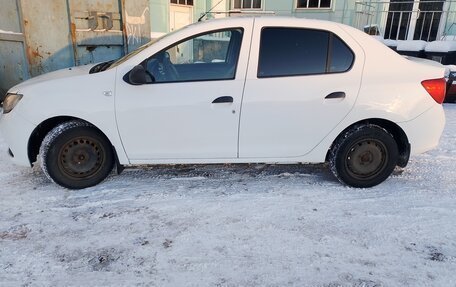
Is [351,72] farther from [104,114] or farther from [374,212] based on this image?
[104,114]

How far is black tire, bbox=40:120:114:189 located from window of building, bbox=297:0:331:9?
9.72 m

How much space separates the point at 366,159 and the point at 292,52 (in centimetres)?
129

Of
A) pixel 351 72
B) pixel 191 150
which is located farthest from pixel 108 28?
pixel 351 72

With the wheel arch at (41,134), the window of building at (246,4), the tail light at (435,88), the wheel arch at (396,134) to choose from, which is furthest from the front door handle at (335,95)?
the window of building at (246,4)

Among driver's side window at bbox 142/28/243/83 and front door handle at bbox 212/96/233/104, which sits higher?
driver's side window at bbox 142/28/243/83

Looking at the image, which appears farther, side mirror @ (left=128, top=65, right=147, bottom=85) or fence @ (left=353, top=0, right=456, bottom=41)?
fence @ (left=353, top=0, right=456, bottom=41)

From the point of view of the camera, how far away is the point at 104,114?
10.9 feet

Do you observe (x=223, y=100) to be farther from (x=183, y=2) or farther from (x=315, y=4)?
(x=315, y=4)

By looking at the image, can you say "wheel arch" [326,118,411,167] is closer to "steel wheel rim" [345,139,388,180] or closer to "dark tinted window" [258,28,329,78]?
"steel wheel rim" [345,139,388,180]

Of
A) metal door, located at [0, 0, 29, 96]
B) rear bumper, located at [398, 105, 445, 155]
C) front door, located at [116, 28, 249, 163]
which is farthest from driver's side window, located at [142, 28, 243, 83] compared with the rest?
metal door, located at [0, 0, 29, 96]

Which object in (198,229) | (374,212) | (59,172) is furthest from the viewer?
(59,172)

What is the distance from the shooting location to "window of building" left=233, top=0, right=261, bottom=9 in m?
11.9

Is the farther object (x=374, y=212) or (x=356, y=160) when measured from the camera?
(x=356, y=160)

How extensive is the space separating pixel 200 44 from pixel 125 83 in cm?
85
